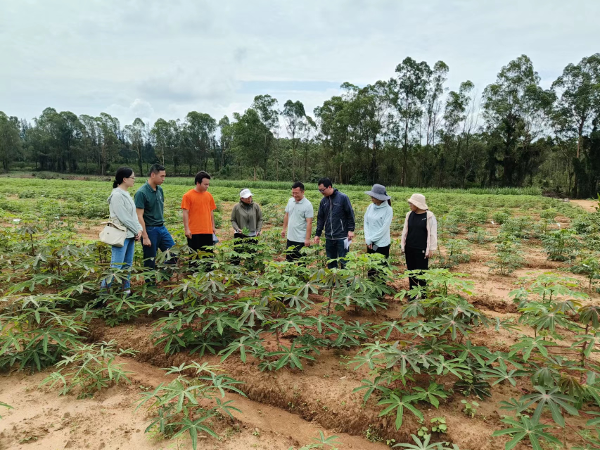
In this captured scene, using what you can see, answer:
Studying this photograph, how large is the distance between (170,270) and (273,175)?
44.9m

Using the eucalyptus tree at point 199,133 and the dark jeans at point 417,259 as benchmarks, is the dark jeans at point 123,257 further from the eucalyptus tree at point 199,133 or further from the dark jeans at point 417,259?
the eucalyptus tree at point 199,133

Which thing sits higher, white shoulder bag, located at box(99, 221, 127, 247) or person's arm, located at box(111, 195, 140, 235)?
person's arm, located at box(111, 195, 140, 235)

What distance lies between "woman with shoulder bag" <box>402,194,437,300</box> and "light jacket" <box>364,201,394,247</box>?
0.27 metres

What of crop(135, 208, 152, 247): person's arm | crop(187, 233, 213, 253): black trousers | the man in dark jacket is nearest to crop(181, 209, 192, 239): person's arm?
crop(187, 233, 213, 253): black trousers

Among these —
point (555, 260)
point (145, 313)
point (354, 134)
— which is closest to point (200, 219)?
point (145, 313)

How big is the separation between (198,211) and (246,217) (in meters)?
0.71

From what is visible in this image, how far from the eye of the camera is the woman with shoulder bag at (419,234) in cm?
398

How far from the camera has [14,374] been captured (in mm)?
2877

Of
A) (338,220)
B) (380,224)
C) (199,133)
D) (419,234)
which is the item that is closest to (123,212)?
(338,220)

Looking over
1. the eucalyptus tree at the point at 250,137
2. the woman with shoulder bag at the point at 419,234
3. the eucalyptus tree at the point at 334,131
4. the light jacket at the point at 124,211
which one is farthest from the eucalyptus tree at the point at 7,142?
the woman with shoulder bag at the point at 419,234

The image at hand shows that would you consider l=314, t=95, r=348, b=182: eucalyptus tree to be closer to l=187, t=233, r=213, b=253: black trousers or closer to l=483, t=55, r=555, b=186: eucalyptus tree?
l=483, t=55, r=555, b=186: eucalyptus tree

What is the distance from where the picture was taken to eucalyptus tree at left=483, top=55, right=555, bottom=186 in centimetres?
3127

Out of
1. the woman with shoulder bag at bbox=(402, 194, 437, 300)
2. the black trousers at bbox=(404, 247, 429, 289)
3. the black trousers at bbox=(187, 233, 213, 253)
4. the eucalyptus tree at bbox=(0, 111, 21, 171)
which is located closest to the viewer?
the woman with shoulder bag at bbox=(402, 194, 437, 300)

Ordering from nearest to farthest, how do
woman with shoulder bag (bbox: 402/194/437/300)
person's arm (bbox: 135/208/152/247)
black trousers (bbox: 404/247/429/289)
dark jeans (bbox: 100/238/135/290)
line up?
dark jeans (bbox: 100/238/135/290)
woman with shoulder bag (bbox: 402/194/437/300)
black trousers (bbox: 404/247/429/289)
person's arm (bbox: 135/208/152/247)
